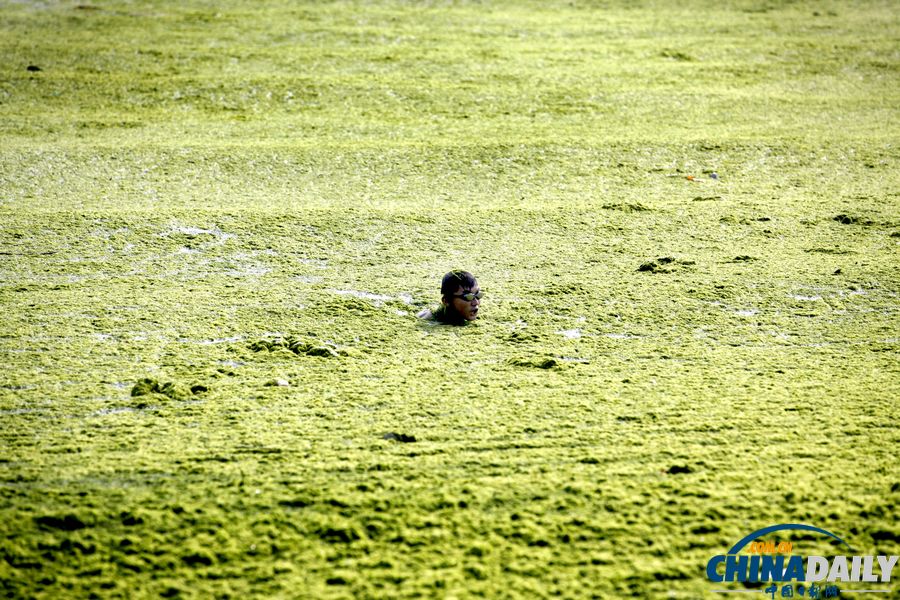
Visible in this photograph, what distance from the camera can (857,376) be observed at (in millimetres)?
3938

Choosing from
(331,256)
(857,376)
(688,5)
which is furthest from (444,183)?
(688,5)

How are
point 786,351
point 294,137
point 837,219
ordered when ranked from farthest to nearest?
point 294,137, point 837,219, point 786,351

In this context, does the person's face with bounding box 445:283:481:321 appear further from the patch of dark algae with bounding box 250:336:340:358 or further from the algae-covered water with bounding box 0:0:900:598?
the patch of dark algae with bounding box 250:336:340:358

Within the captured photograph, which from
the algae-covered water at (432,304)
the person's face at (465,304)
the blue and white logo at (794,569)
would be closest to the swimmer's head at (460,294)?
the person's face at (465,304)

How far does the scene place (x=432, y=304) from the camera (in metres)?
4.62

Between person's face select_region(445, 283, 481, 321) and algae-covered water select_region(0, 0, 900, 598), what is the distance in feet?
0.28

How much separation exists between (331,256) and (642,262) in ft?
6.50

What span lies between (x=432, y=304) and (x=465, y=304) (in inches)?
12.4

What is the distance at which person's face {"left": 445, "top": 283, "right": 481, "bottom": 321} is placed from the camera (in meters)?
4.32

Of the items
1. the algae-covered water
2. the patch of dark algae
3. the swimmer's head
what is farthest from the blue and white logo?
the patch of dark algae

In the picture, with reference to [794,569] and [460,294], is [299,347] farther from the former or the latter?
[794,569]

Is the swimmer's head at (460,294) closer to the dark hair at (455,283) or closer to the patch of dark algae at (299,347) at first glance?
the dark hair at (455,283)

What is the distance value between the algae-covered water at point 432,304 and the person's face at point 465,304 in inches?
3.3

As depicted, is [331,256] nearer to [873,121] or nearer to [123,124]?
[123,124]
